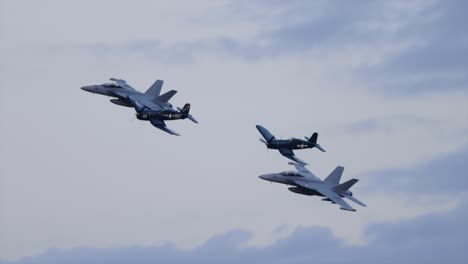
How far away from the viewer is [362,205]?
650 feet

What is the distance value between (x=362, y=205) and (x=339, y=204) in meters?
3.72

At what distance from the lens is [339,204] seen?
19962 cm
